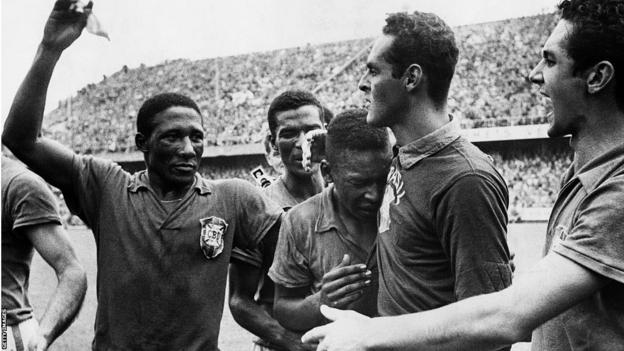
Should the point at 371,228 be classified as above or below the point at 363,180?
below

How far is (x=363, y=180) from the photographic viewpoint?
80.0 inches

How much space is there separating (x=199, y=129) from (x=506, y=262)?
4.11ft

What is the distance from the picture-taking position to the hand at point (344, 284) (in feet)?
6.07

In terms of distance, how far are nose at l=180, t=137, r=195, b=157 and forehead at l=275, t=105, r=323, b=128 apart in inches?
22.6

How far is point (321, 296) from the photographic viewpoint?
76.0 inches

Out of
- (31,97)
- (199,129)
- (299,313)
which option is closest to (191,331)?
(299,313)

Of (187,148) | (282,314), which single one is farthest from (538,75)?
(187,148)

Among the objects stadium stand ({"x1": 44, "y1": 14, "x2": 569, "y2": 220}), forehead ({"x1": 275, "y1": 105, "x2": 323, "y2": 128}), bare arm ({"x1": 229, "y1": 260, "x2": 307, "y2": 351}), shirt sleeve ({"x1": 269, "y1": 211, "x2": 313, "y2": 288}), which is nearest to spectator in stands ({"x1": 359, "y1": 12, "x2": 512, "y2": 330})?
shirt sleeve ({"x1": 269, "y1": 211, "x2": 313, "y2": 288})

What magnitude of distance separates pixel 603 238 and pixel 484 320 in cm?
24

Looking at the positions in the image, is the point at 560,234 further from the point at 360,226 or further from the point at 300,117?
the point at 300,117

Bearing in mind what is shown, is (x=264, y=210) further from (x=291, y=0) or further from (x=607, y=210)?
(x=291, y=0)

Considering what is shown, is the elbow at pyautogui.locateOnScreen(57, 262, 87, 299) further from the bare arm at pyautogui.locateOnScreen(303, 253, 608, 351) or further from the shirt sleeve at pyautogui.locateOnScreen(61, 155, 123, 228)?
the bare arm at pyautogui.locateOnScreen(303, 253, 608, 351)

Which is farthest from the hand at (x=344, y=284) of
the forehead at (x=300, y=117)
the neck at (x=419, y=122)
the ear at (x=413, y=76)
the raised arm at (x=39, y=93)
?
the forehead at (x=300, y=117)

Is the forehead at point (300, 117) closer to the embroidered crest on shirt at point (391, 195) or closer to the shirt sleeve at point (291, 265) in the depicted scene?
the shirt sleeve at point (291, 265)
